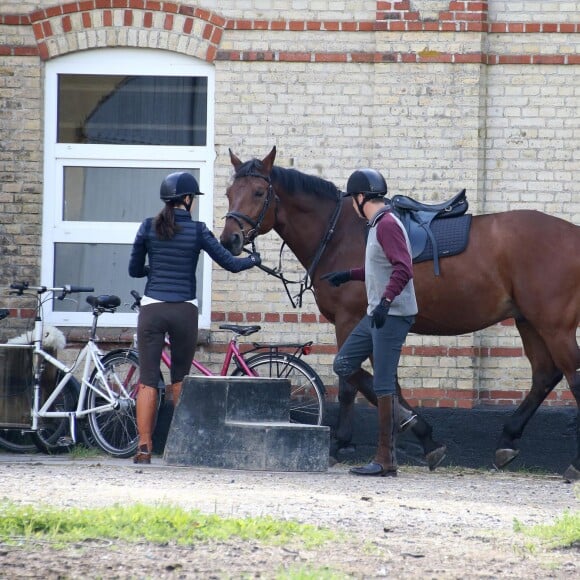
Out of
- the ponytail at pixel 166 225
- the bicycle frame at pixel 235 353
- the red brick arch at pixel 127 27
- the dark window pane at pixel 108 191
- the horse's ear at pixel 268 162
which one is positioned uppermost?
the red brick arch at pixel 127 27

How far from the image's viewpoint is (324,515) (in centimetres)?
726

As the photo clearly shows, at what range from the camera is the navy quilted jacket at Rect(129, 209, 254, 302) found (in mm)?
9719

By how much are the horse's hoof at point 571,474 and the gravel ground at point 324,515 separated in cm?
15

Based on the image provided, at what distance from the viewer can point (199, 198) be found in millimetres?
11633

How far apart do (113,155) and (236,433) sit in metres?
3.34

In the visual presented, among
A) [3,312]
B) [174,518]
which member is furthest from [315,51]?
[174,518]

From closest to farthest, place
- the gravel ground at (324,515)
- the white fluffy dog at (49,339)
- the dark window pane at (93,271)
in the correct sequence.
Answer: the gravel ground at (324,515) → the white fluffy dog at (49,339) → the dark window pane at (93,271)

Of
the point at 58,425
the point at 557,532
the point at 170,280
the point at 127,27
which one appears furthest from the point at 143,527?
the point at 127,27

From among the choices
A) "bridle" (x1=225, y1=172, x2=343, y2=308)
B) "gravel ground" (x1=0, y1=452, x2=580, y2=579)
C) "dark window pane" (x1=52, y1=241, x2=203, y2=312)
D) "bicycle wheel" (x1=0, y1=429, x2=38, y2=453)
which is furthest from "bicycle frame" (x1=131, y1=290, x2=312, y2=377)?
"bicycle wheel" (x1=0, y1=429, x2=38, y2=453)

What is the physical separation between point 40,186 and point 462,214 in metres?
3.74

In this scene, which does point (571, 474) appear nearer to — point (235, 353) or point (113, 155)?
point (235, 353)

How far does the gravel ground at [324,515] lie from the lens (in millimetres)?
5984

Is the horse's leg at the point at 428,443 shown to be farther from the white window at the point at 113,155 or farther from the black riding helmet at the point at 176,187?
the white window at the point at 113,155

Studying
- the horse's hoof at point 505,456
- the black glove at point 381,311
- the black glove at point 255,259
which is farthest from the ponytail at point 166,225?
the horse's hoof at point 505,456
